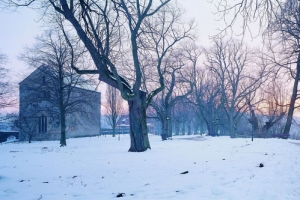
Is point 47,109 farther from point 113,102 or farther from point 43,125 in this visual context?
point 113,102

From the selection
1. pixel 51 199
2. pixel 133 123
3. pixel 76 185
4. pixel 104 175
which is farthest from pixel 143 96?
pixel 51 199

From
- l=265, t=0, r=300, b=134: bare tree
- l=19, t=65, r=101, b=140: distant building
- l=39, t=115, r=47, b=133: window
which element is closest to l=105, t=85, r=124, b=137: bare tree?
l=19, t=65, r=101, b=140: distant building

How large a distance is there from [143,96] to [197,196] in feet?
32.0

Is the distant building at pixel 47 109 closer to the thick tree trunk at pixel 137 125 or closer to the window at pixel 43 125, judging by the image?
the window at pixel 43 125

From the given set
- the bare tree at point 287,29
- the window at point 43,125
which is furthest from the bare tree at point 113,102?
the bare tree at point 287,29

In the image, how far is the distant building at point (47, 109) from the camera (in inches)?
991

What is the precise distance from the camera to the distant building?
991 inches

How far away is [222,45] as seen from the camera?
37250 millimetres

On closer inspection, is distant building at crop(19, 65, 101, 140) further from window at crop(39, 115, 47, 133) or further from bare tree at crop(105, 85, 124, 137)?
bare tree at crop(105, 85, 124, 137)

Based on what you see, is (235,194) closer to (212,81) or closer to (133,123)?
(133,123)

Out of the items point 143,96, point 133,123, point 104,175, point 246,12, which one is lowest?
point 104,175

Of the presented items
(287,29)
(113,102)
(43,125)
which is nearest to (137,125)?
(287,29)

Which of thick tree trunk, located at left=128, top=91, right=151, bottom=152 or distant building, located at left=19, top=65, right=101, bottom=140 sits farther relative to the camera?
distant building, located at left=19, top=65, right=101, bottom=140

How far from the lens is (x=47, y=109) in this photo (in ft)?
85.1
